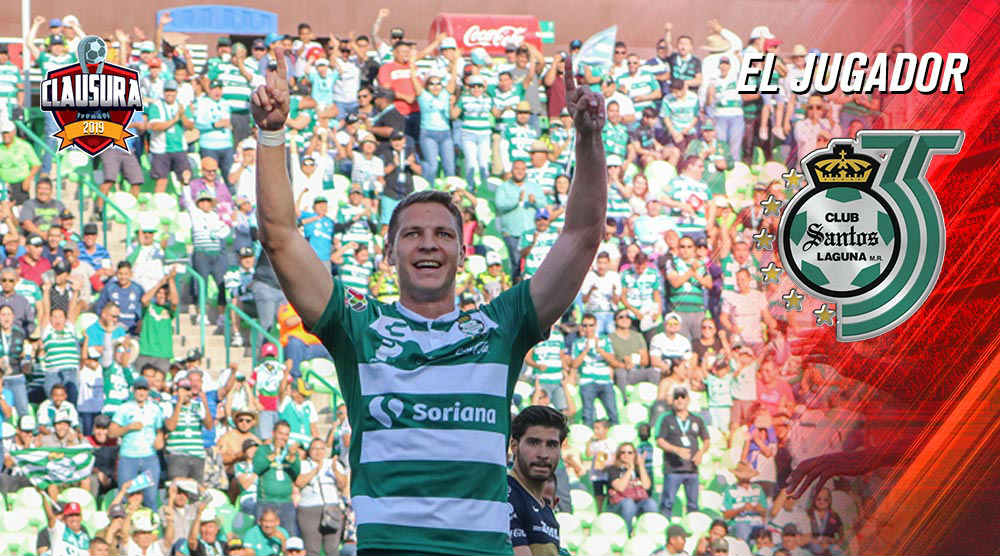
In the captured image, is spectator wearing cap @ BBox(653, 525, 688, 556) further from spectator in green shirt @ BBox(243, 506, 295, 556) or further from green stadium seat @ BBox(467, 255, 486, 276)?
green stadium seat @ BBox(467, 255, 486, 276)

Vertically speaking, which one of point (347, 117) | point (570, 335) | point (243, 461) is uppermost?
point (347, 117)

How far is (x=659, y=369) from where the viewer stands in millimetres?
11617

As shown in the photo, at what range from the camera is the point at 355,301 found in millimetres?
2951

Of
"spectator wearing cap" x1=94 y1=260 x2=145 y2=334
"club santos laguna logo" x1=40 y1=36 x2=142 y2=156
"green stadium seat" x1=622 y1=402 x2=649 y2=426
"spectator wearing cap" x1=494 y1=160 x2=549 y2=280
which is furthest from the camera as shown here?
"spectator wearing cap" x1=494 y1=160 x2=549 y2=280

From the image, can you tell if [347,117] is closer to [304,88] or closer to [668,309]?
[304,88]

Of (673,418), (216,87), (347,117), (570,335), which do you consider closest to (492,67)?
(347,117)

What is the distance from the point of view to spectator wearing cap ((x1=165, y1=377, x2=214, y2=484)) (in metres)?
10.2

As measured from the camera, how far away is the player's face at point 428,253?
292 cm

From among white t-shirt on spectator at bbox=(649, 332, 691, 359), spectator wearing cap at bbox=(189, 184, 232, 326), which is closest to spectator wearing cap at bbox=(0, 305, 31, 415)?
spectator wearing cap at bbox=(189, 184, 232, 326)

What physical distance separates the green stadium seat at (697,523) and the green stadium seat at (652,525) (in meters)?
0.16

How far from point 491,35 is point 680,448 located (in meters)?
7.08

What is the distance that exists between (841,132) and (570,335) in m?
4.20

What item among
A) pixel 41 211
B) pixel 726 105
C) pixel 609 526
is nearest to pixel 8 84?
pixel 41 211

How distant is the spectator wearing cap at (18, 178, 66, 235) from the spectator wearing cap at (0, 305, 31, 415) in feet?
3.82
